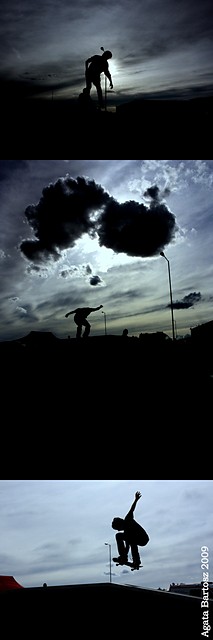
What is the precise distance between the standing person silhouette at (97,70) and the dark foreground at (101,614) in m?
4.55

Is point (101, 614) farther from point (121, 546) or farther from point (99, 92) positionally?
point (99, 92)

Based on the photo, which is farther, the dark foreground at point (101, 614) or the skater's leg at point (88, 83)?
the skater's leg at point (88, 83)


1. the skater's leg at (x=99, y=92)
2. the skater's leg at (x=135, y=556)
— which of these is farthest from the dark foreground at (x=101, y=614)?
the skater's leg at (x=99, y=92)

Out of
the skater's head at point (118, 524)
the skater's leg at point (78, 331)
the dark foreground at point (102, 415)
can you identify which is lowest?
the skater's head at point (118, 524)

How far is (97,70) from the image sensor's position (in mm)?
5832

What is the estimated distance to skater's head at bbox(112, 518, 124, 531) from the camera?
553 cm

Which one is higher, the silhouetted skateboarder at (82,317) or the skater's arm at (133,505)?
the silhouetted skateboarder at (82,317)

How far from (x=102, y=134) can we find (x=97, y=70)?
6.65 feet

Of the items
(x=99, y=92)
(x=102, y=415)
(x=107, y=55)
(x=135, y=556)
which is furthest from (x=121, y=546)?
(x=107, y=55)

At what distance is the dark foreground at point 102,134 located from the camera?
404cm

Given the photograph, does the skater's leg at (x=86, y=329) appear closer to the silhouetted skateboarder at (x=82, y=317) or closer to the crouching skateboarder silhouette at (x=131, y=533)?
the silhouetted skateboarder at (x=82, y=317)

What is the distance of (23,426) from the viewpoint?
4.27 meters

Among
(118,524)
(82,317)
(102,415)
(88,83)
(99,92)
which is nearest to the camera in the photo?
(102,415)

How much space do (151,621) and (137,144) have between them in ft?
10.5
